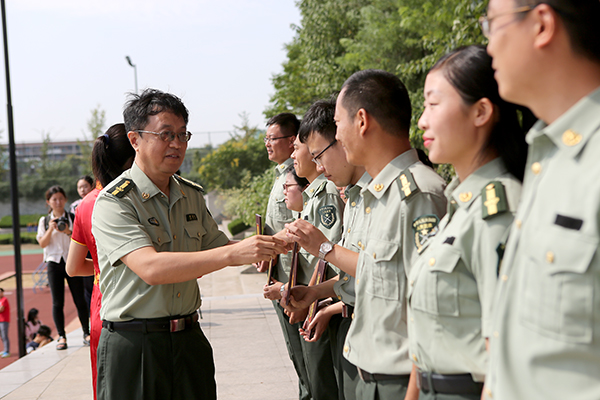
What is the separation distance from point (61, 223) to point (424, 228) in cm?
558

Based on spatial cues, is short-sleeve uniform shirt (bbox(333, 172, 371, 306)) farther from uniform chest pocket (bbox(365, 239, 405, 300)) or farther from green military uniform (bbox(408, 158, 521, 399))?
green military uniform (bbox(408, 158, 521, 399))

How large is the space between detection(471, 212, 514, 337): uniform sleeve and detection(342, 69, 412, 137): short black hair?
74 centimetres

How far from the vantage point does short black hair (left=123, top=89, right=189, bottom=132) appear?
8.13 ft

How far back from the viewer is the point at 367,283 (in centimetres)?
182

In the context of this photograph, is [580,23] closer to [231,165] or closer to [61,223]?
[61,223]

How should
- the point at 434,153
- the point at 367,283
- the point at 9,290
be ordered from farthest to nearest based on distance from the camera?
the point at 9,290, the point at 367,283, the point at 434,153

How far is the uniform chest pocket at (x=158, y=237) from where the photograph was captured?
7.91ft

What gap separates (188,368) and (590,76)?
206 centimetres

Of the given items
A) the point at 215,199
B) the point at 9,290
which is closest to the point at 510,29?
the point at 9,290

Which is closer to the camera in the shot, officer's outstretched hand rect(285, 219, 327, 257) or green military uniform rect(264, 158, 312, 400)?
officer's outstretched hand rect(285, 219, 327, 257)

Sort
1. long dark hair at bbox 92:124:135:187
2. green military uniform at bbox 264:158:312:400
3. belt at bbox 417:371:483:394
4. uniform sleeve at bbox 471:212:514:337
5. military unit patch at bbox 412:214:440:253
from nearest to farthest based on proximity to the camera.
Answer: uniform sleeve at bbox 471:212:514:337
belt at bbox 417:371:483:394
military unit patch at bbox 412:214:440:253
long dark hair at bbox 92:124:135:187
green military uniform at bbox 264:158:312:400

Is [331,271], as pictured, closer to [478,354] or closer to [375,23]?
[478,354]

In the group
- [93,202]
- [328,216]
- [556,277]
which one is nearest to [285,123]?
[328,216]

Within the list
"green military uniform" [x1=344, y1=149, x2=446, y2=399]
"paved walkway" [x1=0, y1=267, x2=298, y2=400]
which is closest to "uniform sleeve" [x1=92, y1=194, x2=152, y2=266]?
"green military uniform" [x1=344, y1=149, x2=446, y2=399]
